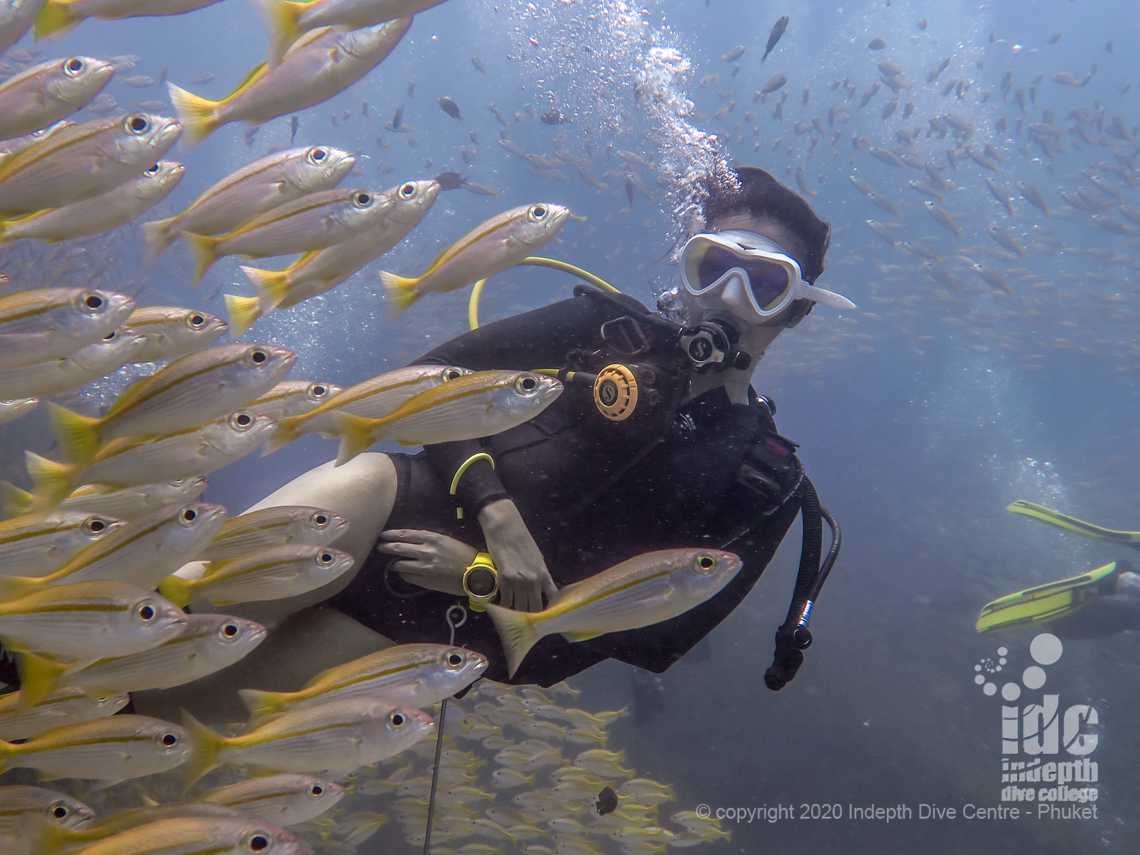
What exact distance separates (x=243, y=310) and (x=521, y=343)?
1.39 m

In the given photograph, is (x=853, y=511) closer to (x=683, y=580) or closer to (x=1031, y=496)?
(x=1031, y=496)

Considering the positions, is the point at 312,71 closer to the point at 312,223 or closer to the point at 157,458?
the point at 312,223

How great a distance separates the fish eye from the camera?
1.85 metres

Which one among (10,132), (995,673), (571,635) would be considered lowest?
(995,673)

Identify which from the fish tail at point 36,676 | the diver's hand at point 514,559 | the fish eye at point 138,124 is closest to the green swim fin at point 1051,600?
the diver's hand at point 514,559

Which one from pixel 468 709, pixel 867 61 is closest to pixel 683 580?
pixel 468 709

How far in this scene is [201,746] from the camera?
6.67 ft

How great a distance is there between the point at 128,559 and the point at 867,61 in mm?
75995

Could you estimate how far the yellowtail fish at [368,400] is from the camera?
7.12 feet

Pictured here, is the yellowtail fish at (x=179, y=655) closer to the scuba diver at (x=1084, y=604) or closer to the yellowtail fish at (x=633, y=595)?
the yellowtail fish at (x=633, y=595)

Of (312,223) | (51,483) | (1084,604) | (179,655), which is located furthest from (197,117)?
(1084,604)

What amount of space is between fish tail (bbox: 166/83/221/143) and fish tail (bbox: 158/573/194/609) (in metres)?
1.28

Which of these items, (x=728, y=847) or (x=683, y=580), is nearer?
(x=683, y=580)

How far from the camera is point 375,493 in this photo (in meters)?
2.92
